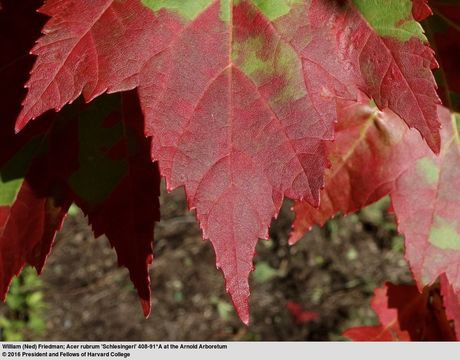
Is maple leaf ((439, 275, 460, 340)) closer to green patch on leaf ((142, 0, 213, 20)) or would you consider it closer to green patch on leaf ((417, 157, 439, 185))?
green patch on leaf ((417, 157, 439, 185))

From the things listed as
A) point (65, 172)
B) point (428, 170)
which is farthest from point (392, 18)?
point (65, 172)

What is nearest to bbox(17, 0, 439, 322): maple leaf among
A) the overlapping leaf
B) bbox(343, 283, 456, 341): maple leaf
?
the overlapping leaf

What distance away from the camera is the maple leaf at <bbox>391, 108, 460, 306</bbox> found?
790mm

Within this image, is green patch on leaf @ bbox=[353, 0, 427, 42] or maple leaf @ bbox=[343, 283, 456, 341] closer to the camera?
green patch on leaf @ bbox=[353, 0, 427, 42]

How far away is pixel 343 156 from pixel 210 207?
30 cm

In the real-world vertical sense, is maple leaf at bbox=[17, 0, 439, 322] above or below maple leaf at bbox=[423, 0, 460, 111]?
above

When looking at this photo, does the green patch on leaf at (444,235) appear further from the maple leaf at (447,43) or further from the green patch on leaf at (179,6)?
the green patch on leaf at (179,6)

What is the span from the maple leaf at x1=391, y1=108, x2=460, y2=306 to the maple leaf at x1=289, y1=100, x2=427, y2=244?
2 centimetres

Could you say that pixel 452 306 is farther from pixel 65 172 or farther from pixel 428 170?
pixel 65 172

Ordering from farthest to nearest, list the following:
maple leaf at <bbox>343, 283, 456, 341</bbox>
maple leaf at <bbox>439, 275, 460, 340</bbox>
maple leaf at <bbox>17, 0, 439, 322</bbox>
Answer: maple leaf at <bbox>343, 283, 456, 341</bbox>, maple leaf at <bbox>439, 275, 460, 340</bbox>, maple leaf at <bbox>17, 0, 439, 322</bbox>

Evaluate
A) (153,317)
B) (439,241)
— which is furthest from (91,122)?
(153,317)

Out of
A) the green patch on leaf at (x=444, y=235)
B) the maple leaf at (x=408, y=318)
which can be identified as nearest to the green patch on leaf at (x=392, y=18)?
the green patch on leaf at (x=444, y=235)

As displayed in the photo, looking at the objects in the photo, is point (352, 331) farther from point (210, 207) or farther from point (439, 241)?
point (210, 207)

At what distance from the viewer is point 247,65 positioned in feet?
2.11
